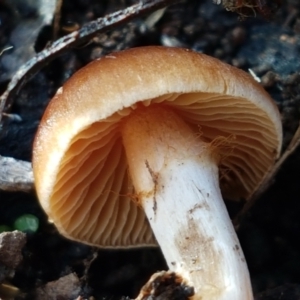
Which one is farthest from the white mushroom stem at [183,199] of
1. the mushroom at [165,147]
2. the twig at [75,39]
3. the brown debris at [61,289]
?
the twig at [75,39]

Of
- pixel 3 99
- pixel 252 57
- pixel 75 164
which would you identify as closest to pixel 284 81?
pixel 252 57

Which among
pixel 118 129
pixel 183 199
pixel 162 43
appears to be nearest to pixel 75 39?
pixel 162 43

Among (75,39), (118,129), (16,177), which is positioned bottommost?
(16,177)

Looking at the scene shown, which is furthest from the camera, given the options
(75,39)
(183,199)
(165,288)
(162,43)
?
(162,43)

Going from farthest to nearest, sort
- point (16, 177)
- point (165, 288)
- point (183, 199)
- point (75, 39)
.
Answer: point (75, 39) < point (16, 177) < point (183, 199) < point (165, 288)

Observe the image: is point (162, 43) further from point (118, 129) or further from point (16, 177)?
point (16, 177)

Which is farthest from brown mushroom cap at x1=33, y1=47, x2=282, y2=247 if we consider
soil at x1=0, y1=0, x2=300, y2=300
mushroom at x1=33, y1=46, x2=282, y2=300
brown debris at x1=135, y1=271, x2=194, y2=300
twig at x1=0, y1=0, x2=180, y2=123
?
twig at x1=0, y1=0, x2=180, y2=123

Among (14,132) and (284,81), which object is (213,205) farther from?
(14,132)
